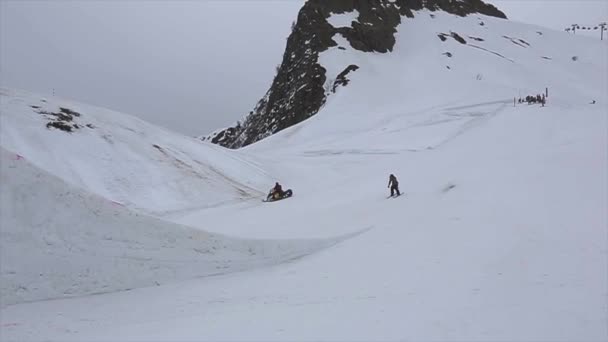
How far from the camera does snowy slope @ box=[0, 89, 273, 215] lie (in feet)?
45.8

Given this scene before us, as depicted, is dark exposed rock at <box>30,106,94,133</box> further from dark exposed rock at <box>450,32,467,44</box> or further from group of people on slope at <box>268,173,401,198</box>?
dark exposed rock at <box>450,32,467,44</box>

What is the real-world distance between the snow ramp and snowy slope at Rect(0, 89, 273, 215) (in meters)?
8.02

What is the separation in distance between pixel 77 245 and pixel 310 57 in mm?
43884

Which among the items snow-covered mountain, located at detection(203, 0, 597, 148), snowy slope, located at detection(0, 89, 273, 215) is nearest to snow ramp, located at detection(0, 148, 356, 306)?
snowy slope, located at detection(0, 89, 273, 215)

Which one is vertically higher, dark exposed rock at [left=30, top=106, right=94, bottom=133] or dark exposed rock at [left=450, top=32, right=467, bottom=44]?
dark exposed rock at [left=450, top=32, right=467, bottom=44]

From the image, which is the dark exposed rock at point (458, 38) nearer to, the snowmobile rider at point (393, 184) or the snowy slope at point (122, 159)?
the snowy slope at point (122, 159)

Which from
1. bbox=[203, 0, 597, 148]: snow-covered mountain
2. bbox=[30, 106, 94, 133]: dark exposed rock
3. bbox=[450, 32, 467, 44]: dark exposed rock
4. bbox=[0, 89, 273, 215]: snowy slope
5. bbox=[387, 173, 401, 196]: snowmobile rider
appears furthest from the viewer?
bbox=[450, 32, 467, 44]: dark exposed rock

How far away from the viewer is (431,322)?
446cm

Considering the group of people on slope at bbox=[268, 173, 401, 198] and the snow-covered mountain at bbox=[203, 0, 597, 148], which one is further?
the snow-covered mountain at bbox=[203, 0, 597, 148]

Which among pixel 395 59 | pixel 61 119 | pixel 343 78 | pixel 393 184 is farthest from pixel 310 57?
pixel 393 184

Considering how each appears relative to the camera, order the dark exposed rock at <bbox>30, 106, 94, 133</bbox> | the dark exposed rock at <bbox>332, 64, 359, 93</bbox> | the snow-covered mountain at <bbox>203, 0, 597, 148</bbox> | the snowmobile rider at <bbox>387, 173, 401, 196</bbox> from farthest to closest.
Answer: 1. the dark exposed rock at <bbox>332, 64, 359, 93</bbox>
2. the snow-covered mountain at <bbox>203, 0, 597, 148</bbox>
3. the dark exposed rock at <bbox>30, 106, 94, 133</bbox>
4. the snowmobile rider at <bbox>387, 173, 401, 196</bbox>

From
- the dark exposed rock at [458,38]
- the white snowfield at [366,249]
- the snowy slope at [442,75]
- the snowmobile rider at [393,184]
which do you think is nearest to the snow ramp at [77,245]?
the white snowfield at [366,249]

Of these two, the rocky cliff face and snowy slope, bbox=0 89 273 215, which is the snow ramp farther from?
the rocky cliff face

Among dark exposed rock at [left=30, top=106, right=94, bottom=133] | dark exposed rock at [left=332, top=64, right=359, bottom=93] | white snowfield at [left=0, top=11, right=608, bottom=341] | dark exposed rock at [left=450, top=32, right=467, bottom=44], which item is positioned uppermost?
dark exposed rock at [left=450, top=32, right=467, bottom=44]
